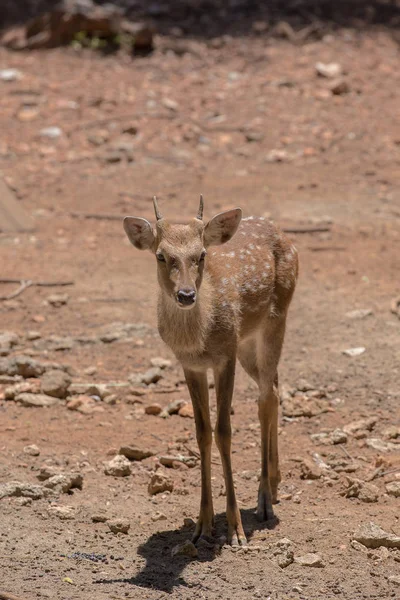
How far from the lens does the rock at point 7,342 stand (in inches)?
356

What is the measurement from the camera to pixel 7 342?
919 cm

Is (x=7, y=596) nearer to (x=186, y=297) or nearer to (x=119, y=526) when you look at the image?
(x=119, y=526)

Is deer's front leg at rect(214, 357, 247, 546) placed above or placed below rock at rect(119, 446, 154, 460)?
above

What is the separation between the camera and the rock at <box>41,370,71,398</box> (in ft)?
26.7

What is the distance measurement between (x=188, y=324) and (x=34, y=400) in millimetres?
2478

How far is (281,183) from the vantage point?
45.2 feet

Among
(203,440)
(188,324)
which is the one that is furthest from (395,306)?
(188,324)

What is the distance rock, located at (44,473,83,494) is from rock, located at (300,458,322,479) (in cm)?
159

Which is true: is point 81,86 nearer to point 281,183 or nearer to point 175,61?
point 175,61

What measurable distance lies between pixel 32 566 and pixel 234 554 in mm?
1207

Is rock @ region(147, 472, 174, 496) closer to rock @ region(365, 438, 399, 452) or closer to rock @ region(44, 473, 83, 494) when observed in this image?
rock @ region(44, 473, 83, 494)

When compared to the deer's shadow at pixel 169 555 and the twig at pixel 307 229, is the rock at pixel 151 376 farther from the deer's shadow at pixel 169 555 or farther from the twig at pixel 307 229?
the twig at pixel 307 229

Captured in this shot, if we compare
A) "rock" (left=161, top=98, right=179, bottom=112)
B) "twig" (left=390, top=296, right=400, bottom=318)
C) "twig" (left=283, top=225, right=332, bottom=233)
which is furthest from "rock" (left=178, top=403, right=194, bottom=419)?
"rock" (left=161, top=98, right=179, bottom=112)

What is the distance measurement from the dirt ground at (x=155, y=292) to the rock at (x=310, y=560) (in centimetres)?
4
